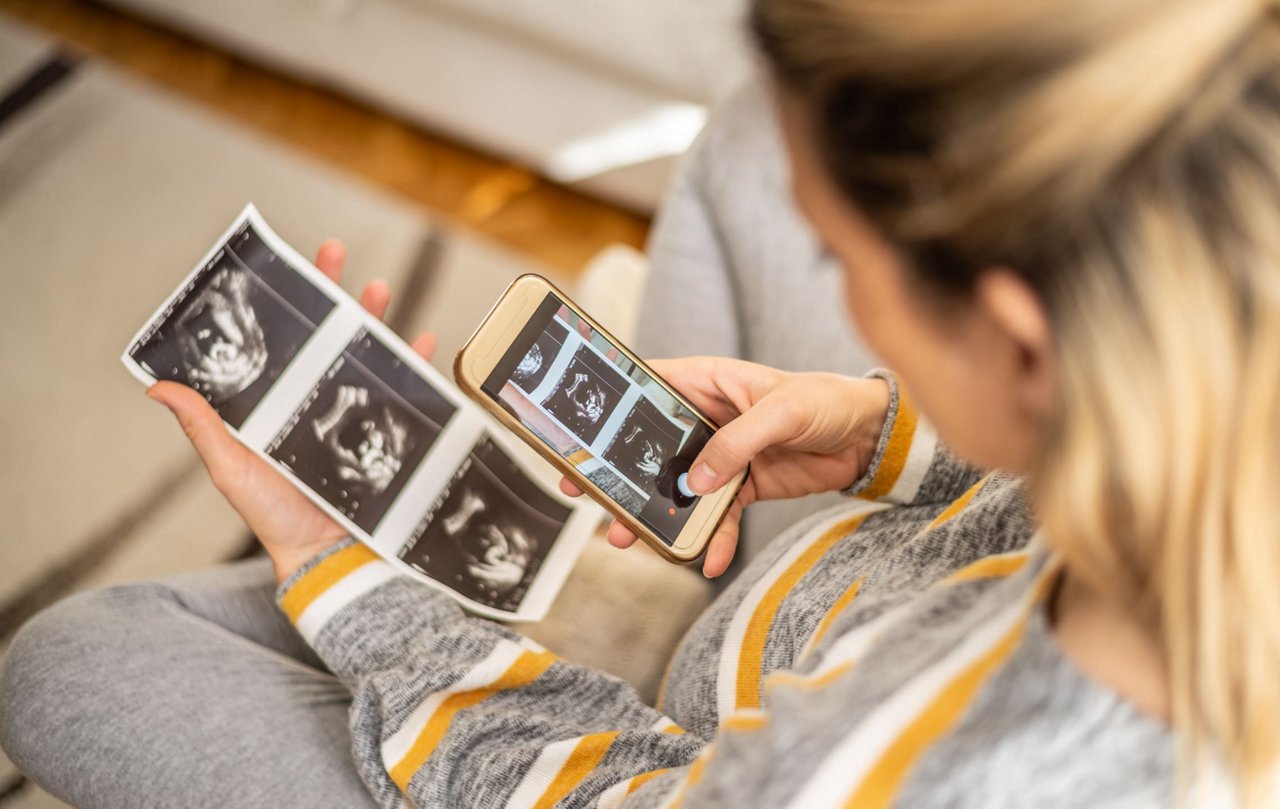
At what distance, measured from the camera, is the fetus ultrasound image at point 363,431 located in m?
0.79

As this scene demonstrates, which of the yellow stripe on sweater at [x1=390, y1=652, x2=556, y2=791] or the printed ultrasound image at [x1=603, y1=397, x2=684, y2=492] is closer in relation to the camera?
the yellow stripe on sweater at [x1=390, y1=652, x2=556, y2=791]

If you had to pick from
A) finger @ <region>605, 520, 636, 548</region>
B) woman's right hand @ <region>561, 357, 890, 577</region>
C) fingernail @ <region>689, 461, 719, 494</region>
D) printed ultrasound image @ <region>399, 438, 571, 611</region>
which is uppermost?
woman's right hand @ <region>561, 357, 890, 577</region>

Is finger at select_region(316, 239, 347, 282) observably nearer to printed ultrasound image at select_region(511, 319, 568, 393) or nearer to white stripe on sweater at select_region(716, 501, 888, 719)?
printed ultrasound image at select_region(511, 319, 568, 393)

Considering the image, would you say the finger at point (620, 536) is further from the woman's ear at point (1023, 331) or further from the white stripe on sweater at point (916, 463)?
the woman's ear at point (1023, 331)

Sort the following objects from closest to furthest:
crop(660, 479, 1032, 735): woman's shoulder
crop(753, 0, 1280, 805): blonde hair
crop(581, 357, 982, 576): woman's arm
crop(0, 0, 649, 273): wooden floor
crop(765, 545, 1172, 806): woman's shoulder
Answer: crop(753, 0, 1280, 805): blonde hair → crop(765, 545, 1172, 806): woman's shoulder → crop(660, 479, 1032, 735): woman's shoulder → crop(581, 357, 982, 576): woman's arm → crop(0, 0, 649, 273): wooden floor

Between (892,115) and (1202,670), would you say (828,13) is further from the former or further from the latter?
(1202,670)

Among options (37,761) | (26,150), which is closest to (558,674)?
(37,761)

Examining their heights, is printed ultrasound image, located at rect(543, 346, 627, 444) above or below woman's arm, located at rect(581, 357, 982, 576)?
below

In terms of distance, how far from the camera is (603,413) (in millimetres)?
759

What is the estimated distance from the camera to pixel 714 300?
0.95 meters

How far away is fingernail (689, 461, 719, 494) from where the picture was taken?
744 mm

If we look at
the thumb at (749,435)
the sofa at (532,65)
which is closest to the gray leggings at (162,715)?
the thumb at (749,435)

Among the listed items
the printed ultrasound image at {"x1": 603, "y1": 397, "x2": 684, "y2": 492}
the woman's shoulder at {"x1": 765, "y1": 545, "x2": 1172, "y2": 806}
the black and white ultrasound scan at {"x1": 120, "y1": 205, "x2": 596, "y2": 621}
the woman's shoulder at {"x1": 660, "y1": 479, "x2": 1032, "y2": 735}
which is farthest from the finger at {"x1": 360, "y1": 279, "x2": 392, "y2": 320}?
the woman's shoulder at {"x1": 765, "y1": 545, "x2": 1172, "y2": 806}

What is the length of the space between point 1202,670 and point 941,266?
0.63ft
